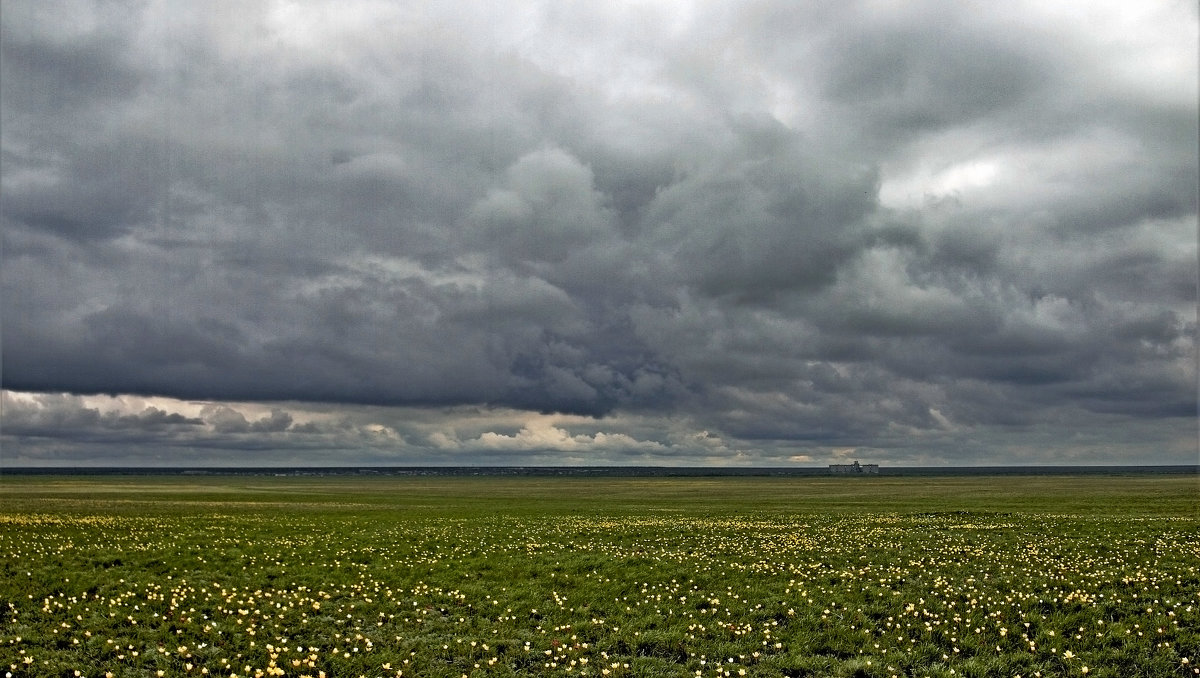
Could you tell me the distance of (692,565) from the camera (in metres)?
25.8

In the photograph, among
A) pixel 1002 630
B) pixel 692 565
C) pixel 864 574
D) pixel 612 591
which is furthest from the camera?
pixel 692 565

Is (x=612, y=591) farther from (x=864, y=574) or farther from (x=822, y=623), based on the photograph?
(x=864, y=574)

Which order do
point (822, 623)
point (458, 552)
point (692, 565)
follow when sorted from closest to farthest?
point (822, 623)
point (692, 565)
point (458, 552)

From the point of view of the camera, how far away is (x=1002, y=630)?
1747cm

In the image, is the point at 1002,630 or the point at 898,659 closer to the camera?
the point at 898,659

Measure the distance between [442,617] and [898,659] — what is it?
35.7ft

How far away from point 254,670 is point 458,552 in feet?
49.8

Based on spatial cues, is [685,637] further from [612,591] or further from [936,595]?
[936,595]

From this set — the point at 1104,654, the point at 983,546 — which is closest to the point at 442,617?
the point at 1104,654

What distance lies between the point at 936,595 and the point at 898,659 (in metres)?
5.52

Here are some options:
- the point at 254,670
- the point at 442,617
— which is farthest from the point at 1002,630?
the point at 254,670

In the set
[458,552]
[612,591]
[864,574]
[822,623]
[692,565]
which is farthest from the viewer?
[458,552]

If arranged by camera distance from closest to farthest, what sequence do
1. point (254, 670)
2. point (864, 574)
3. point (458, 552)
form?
point (254, 670)
point (864, 574)
point (458, 552)

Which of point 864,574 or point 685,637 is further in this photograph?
point 864,574
